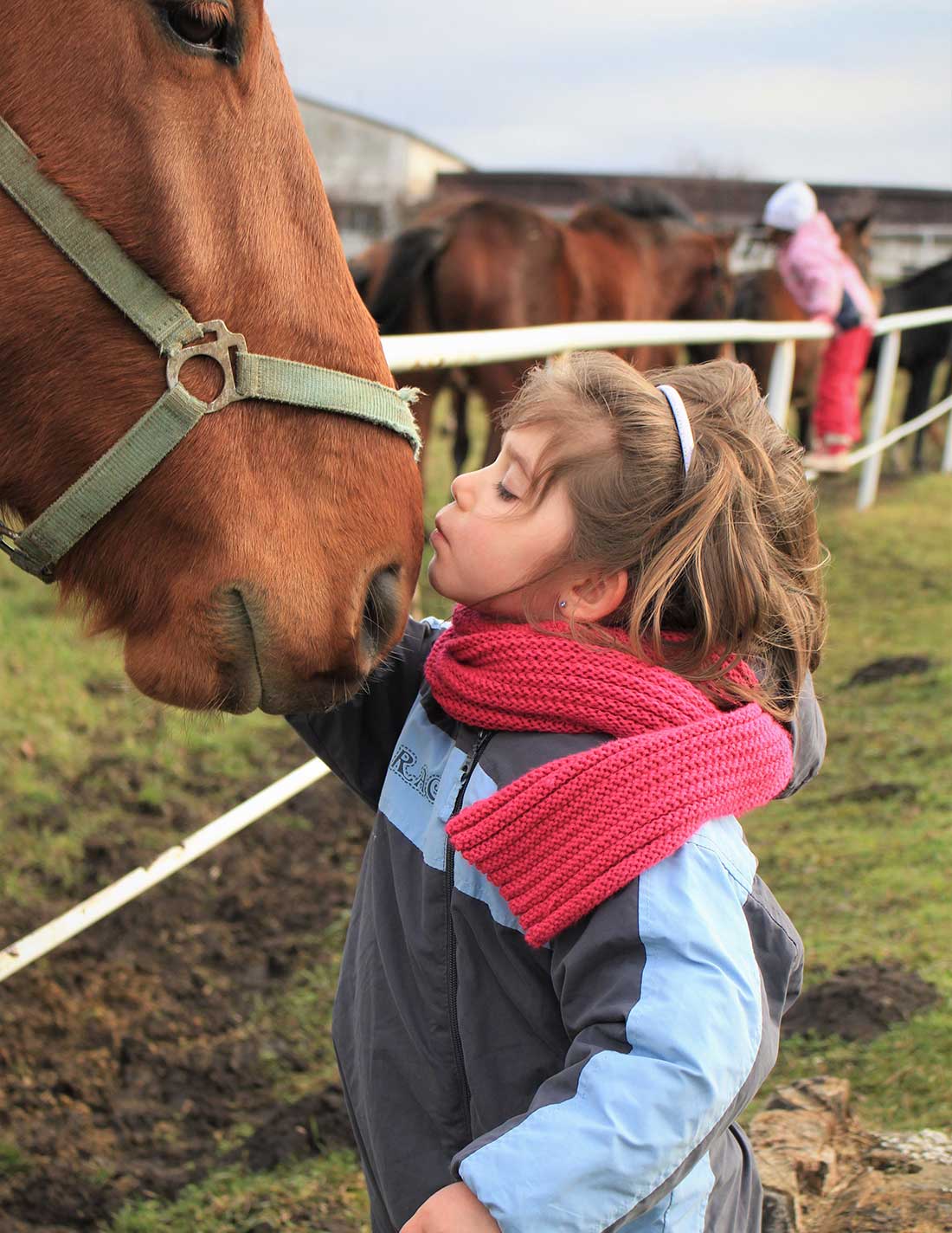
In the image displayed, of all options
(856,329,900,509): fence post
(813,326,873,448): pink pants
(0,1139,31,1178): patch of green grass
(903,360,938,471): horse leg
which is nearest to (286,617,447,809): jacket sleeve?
(0,1139,31,1178): patch of green grass

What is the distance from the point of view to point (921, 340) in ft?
32.5

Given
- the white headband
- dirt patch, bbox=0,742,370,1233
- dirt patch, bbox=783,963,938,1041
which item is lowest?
dirt patch, bbox=0,742,370,1233

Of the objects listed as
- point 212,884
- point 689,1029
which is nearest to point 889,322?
point 212,884

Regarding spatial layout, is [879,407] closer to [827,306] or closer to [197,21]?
[827,306]

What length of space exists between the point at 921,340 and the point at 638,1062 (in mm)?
10175

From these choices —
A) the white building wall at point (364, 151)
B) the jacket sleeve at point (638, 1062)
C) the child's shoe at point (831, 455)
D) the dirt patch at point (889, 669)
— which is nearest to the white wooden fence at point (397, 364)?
the jacket sleeve at point (638, 1062)

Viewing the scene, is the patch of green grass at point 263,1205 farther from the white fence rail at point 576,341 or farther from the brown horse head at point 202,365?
the white fence rail at point 576,341

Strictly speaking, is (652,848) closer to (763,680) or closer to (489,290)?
(763,680)

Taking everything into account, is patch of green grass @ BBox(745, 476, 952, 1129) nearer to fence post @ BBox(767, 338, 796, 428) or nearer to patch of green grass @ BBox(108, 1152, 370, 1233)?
patch of green grass @ BBox(108, 1152, 370, 1233)

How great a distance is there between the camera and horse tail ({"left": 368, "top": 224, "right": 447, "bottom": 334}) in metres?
5.24

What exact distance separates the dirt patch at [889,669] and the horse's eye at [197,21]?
11.1ft

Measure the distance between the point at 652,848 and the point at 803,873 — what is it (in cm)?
185

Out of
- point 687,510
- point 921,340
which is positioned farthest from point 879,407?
point 687,510

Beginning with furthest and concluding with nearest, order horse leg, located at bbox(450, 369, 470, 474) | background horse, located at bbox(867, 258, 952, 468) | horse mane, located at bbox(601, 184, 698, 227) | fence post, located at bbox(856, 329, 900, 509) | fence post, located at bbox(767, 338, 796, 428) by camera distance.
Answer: background horse, located at bbox(867, 258, 952, 468) → horse mane, located at bbox(601, 184, 698, 227) → horse leg, located at bbox(450, 369, 470, 474) → fence post, located at bbox(856, 329, 900, 509) → fence post, located at bbox(767, 338, 796, 428)
